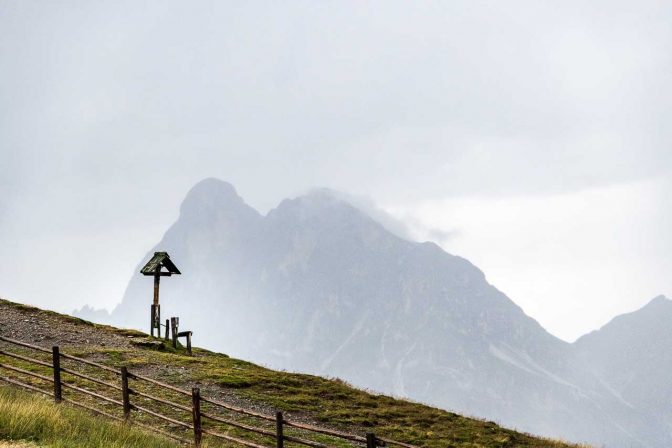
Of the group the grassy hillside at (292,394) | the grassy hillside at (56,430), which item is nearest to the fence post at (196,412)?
the grassy hillside at (56,430)

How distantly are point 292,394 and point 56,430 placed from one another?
15730 mm

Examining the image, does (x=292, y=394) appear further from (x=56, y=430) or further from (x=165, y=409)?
(x=56, y=430)

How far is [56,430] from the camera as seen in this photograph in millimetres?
15656

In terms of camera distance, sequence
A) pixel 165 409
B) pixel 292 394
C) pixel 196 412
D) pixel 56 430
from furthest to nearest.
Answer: pixel 292 394 < pixel 165 409 < pixel 196 412 < pixel 56 430

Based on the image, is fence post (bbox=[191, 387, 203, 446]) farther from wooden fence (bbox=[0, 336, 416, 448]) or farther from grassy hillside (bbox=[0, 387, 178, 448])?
grassy hillside (bbox=[0, 387, 178, 448])

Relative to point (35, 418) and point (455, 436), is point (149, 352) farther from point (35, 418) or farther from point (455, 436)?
point (35, 418)

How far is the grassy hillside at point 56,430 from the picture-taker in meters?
15.0

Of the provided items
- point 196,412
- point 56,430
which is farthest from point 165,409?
point 56,430

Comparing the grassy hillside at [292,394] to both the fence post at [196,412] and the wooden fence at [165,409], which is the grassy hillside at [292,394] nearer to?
the wooden fence at [165,409]

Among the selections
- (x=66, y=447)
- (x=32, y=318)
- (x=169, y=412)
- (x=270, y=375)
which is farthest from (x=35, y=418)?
(x=32, y=318)

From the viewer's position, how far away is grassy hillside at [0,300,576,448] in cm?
2664

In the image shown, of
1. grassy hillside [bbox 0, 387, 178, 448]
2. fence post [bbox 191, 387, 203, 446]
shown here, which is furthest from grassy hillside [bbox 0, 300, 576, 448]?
grassy hillside [bbox 0, 387, 178, 448]

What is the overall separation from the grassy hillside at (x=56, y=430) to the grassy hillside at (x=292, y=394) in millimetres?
5742

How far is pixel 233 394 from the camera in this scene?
94.8ft
